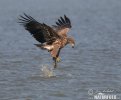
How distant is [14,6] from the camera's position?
1329 inches

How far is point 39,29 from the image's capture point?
13.5 m

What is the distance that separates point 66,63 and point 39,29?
99.5 inches

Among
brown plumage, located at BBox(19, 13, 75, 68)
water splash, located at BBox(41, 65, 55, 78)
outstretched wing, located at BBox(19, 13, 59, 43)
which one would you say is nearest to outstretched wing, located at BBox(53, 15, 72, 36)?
brown plumage, located at BBox(19, 13, 75, 68)

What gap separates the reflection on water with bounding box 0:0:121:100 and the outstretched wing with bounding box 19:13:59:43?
2.72 feet

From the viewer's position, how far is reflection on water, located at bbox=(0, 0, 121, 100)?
40.4 feet

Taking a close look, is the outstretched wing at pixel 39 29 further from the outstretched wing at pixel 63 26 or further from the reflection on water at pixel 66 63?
the reflection on water at pixel 66 63

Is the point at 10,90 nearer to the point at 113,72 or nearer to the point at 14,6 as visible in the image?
the point at 113,72

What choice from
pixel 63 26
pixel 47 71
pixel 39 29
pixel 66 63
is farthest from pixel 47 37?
pixel 66 63

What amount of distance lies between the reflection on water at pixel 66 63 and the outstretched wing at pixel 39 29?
0.83 m

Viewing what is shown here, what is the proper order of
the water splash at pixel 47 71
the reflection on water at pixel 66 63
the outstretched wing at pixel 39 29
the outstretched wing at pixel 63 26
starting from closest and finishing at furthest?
1. the reflection on water at pixel 66 63
2. the outstretched wing at pixel 39 29
3. the water splash at pixel 47 71
4. the outstretched wing at pixel 63 26

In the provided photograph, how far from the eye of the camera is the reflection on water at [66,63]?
40.4 feet

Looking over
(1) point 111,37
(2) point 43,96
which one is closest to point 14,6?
(1) point 111,37

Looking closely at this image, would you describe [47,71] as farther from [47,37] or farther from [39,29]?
[39,29]

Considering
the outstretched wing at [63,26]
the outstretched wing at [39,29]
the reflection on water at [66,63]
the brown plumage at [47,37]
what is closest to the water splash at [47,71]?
the reflection on water at [66,63]
